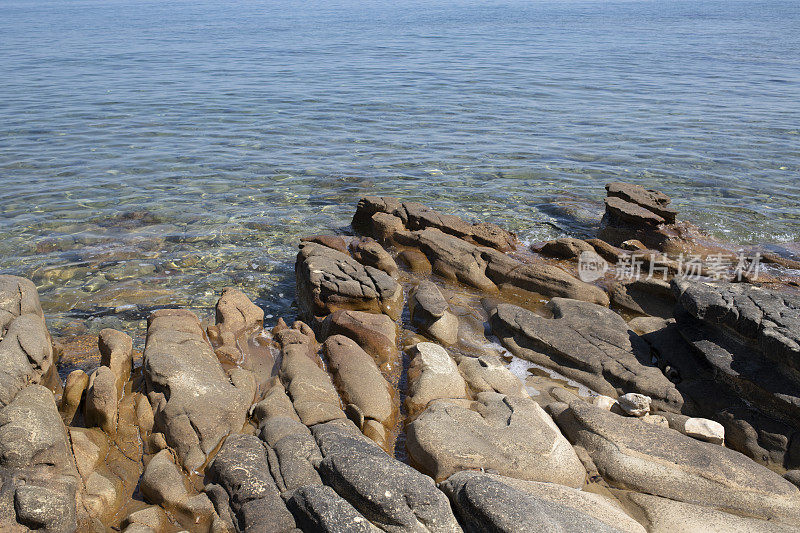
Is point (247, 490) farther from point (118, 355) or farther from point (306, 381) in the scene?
point (118, 355)

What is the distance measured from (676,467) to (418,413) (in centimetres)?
255

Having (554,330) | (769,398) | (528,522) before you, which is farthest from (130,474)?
(769,398)

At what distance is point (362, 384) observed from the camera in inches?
273

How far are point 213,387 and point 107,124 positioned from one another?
16.8 m

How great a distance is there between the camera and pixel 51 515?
4699 mm

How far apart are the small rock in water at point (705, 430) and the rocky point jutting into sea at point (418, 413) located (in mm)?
25

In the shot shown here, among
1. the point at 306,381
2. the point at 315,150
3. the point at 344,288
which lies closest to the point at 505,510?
the point at 306,381

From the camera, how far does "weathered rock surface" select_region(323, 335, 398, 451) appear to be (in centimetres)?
655

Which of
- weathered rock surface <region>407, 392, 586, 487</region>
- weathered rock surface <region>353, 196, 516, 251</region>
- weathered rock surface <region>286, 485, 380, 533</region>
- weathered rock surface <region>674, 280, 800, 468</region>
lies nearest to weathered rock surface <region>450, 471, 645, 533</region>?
weathered rock surface <region>407, 392, 586, 487</region>

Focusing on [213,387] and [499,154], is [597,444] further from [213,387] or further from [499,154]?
[499,154]

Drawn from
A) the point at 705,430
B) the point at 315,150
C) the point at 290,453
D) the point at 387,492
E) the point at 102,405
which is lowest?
the point at 705,430

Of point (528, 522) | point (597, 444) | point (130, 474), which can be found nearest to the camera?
point (528, 522)

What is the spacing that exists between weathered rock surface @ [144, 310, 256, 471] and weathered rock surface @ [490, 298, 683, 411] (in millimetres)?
3520

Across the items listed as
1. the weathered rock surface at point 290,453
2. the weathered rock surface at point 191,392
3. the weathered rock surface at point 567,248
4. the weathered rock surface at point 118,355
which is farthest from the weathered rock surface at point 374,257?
the weathered rock surface at point 290,453
